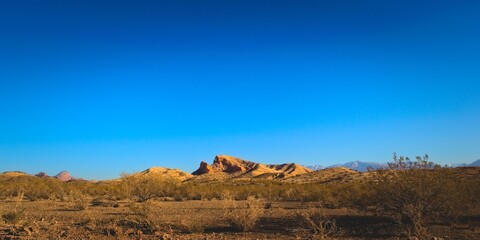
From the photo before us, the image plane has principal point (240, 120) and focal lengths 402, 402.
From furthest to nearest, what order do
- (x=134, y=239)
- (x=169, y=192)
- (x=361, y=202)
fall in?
(x=169, y=192) < (x=361, y=202) < (x=134, y=239)

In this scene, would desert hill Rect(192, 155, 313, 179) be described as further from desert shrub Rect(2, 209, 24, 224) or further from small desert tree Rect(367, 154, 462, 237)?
small desert tree Rect(367, 154, 462, 237)

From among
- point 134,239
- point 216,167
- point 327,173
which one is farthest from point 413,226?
point 216,167

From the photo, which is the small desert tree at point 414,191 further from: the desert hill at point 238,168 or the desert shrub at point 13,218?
the desert hill at point 238,168

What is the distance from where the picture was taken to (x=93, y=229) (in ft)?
48.2

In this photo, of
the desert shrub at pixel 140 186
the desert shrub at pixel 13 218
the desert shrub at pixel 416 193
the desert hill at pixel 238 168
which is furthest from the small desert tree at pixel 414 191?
the desert hill at pixel 238 168

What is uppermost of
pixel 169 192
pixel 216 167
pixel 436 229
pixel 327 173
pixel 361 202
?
pixel 216 167

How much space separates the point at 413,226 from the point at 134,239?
9.02 metres

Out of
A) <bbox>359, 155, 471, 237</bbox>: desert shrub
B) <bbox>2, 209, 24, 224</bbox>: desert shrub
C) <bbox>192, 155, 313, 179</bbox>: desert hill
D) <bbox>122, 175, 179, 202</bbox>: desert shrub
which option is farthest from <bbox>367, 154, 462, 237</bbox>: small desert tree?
<bbox>192, 155, 313, 179</bbox>: desert hill

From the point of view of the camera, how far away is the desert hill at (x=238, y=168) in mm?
104062

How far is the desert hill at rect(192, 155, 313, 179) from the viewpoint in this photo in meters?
104

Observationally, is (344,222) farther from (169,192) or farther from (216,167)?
(216,167)

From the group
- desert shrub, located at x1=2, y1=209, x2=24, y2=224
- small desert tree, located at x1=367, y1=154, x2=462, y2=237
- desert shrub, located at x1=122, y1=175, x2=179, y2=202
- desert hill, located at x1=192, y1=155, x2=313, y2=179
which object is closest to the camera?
small desert tree, located at x1=367, y1=154, x2=462, y2=237

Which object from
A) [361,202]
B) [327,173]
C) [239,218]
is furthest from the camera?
[327,173]

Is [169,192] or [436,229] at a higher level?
[169,192]
